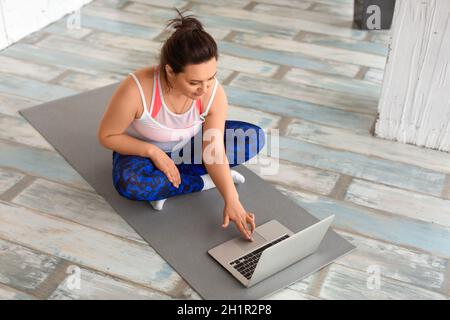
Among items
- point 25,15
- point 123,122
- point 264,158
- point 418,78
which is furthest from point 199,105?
point 25,15

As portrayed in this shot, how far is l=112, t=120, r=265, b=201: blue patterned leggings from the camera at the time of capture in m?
1.70

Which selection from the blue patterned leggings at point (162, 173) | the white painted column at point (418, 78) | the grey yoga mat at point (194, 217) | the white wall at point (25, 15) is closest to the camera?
the grey yoga mat at point (194, 217)

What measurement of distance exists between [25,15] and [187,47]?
160 cm

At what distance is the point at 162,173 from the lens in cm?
172

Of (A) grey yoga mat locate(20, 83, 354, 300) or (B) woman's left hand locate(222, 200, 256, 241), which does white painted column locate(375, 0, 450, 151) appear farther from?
(B) woman's left hand locate(222, 200, 256, 241)

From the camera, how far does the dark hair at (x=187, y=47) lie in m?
A: 1.49

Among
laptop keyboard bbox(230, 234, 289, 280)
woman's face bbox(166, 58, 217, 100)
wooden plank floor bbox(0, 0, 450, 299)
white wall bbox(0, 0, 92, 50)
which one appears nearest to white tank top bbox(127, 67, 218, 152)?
woman's face bbox(166, 58, 217, 100)

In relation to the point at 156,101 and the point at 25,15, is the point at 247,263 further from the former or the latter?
the point at 25,15

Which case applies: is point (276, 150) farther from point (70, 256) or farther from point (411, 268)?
point (70, 256)

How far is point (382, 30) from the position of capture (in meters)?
3.02

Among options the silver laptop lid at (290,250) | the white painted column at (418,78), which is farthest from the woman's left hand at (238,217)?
the white painted column at (418,78)

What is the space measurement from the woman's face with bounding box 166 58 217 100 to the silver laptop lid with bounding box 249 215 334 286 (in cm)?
44

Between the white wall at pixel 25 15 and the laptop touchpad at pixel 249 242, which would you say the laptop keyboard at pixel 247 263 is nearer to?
the laptop touchpad at pixel 249 242
